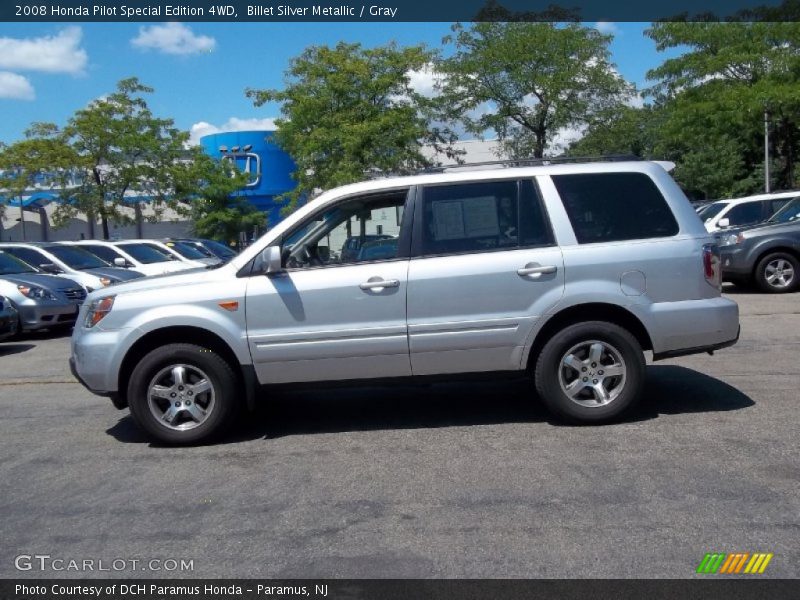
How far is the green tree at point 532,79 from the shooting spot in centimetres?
2634

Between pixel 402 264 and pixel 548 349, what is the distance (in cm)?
126

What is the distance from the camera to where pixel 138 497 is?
517 cm

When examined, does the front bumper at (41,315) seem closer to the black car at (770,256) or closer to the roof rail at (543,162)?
the roof rail at (543,162)

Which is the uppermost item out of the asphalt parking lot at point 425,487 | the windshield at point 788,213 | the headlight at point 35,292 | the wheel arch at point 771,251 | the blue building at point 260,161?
the blue building at point 260,161

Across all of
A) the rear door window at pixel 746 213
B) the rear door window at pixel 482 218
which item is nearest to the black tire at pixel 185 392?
the rear door window at pixel 482 218

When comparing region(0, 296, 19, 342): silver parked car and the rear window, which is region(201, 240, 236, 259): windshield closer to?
region(0, 296, 19, 342): silver parked car

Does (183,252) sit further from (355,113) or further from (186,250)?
(355,113)

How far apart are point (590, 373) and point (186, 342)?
3.08 metres

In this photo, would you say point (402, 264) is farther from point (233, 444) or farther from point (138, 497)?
point (138, 497)

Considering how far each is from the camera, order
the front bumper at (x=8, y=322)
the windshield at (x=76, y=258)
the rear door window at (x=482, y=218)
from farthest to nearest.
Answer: the windshield at (x=76, y=258)
the front bumper at (x=8, y=322)
the rear door window at (x=482, y=218)

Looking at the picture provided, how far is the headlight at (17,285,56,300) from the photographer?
512 inches

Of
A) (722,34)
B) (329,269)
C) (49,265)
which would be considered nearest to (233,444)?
(329,269)

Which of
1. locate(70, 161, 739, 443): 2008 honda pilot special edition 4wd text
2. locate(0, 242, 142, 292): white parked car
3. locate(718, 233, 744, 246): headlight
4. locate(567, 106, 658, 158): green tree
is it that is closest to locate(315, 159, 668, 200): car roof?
locate(70, 161, 739, 443): 2008 honda pilot special edition 4wd text

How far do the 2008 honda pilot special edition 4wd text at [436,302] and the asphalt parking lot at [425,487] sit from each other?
0.48m
